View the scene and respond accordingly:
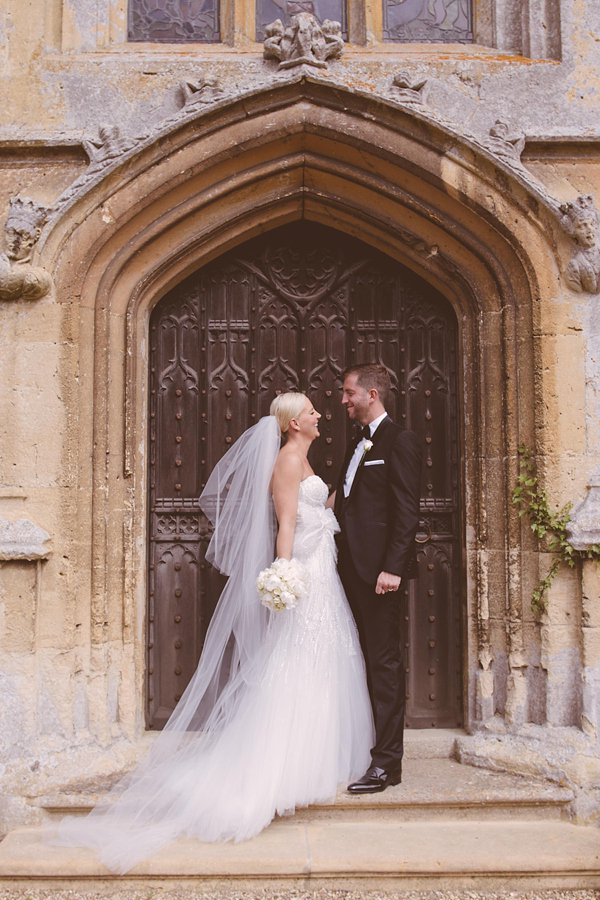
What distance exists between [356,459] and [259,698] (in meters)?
1.37

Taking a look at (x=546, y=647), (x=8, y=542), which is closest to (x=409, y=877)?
(x=546, y=647)

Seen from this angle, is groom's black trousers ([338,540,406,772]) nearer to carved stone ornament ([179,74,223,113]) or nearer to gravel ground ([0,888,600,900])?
gravel ground ([0,888,600,900])

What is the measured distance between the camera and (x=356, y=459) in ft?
13.4

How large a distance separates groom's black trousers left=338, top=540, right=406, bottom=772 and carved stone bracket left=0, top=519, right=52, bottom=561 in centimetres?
164

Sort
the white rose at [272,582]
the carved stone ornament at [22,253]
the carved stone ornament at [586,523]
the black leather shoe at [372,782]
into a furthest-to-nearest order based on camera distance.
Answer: the carved stone ornament at [22,253], the carved stone ornament at [586,523], the black leather shoe at [372,782], the white rose at [272,582]

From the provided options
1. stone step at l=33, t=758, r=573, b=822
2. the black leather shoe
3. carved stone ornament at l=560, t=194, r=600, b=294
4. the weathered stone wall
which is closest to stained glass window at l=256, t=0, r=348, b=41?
the weathered stone wall

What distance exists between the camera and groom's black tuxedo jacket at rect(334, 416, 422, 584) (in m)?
3.78

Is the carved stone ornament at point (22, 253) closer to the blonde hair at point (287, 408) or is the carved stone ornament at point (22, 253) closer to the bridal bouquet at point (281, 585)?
the blonde hair at point (287, 408)

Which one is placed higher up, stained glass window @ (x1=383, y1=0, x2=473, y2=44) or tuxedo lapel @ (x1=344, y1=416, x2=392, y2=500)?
stained glass window @ (x1=383, y1=0, x2=473, y2=44)

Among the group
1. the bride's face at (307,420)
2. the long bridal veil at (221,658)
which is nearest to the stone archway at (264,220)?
the long bridal veil at (221,658)

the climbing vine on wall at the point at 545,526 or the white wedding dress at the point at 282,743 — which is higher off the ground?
the climbing vine on wall at the point at 545,526

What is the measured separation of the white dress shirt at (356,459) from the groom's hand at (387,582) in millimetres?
545

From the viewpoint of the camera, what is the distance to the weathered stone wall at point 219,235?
4.07m

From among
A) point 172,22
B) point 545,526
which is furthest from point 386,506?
point 172,22
